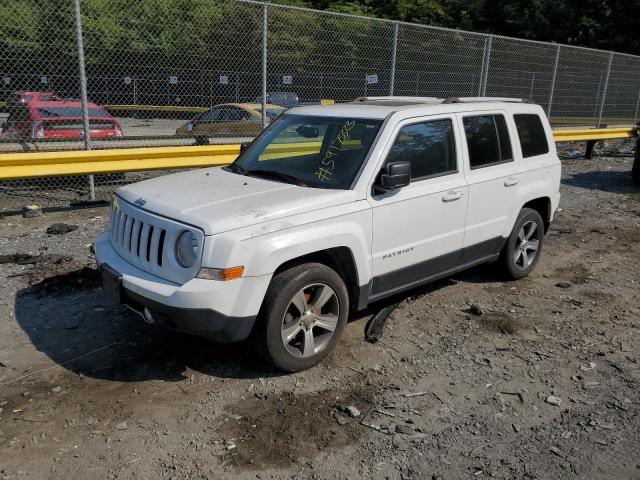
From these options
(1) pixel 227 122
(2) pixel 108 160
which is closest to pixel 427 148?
(2) pixel 108 160

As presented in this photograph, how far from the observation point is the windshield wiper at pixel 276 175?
433cm

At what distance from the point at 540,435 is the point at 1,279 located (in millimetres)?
4849

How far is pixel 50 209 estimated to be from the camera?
7.89 m

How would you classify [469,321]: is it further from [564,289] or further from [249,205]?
[249,205]

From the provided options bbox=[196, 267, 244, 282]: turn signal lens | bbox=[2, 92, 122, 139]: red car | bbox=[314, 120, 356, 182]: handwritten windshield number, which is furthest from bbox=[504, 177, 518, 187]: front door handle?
bbox=[2, 92, 122, 139]: red car

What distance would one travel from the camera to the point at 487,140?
17.2ft

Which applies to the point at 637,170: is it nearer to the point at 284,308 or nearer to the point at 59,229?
the point at 284,308

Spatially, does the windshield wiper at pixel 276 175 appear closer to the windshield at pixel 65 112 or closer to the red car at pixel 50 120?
the red car at pixel 50 120

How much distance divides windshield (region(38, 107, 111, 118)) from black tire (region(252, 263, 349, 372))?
19.1 ft

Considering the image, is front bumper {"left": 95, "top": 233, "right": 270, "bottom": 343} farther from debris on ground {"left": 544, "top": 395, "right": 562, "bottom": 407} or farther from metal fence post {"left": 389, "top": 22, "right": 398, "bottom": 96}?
metal fence post {"left": 389, "top": 22, "right": 398, "bottom": 96}

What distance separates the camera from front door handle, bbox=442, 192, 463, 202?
15.4ft

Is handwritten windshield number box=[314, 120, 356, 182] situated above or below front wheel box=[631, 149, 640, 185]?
above

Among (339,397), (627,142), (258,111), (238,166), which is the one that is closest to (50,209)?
(258,111)

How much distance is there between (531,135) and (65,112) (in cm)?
637
